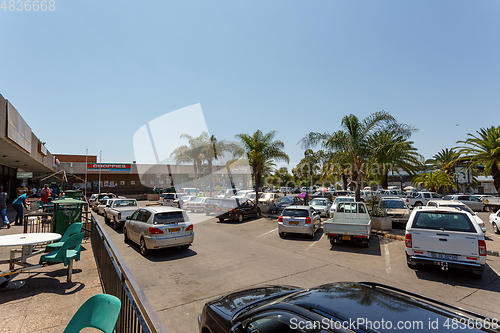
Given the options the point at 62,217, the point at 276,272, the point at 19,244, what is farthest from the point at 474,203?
the point at 19,244

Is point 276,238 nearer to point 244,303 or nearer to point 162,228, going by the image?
point 162,228

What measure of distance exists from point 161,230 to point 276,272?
13.9 ft

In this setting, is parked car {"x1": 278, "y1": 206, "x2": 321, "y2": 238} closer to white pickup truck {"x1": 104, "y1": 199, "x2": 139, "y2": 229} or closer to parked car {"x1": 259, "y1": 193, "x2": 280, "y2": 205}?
white pickup truck {"x1": 104, "y1": 199, "x2": 139, "y2": 229}

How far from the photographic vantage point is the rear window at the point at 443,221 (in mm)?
7191

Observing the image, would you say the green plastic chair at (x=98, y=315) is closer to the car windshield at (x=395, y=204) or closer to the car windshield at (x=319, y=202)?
the car windshield at (x=319, y=202)

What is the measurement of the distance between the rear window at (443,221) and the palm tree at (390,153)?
31.9 ft

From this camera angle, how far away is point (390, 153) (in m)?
17.5

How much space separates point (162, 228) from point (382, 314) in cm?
828

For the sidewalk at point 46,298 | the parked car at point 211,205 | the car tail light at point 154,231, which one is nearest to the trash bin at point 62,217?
the sidewalk at point 46,298

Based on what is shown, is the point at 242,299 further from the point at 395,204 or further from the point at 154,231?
the point at 395,204

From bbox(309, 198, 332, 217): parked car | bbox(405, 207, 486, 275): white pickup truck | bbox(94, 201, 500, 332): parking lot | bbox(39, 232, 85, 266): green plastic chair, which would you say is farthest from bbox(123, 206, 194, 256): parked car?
bbox(309, 198, 332, 217): parked car

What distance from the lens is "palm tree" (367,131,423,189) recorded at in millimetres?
17281

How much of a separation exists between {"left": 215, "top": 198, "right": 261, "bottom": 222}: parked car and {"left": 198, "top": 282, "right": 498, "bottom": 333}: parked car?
50.1ft

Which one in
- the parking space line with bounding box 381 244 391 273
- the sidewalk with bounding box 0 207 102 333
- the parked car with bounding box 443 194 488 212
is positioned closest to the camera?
the sidewalk with bounding box 0 207 102 333
